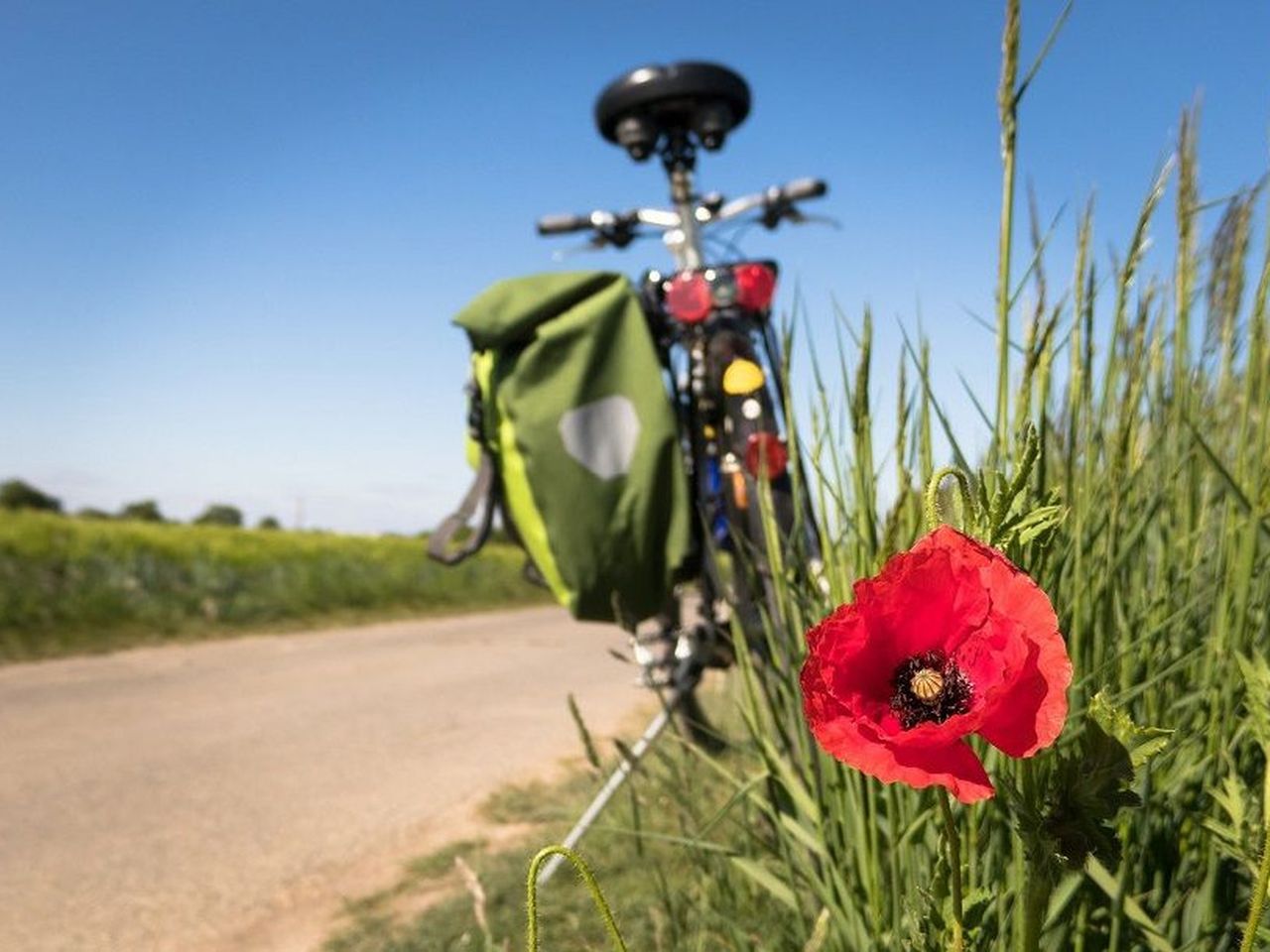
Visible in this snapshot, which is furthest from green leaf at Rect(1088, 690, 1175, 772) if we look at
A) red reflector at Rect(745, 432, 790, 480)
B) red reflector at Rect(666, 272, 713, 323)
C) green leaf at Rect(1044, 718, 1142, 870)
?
red reflector at Rect(666, 272, 713, 323)

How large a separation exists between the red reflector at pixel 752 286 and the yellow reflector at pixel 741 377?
0.15 metres

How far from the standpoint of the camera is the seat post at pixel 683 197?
3.02 meters

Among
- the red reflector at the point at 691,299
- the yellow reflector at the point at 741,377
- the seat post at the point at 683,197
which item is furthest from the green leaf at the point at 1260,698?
the seat post at the point at 683,197

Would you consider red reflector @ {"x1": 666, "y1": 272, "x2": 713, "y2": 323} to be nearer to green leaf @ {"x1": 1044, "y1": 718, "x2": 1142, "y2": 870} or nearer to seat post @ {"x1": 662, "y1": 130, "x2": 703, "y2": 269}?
seat post @ {"x1": 662, "y1": 130, "x2": 703, "y2": 269}

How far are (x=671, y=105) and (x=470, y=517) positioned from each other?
4.30ft

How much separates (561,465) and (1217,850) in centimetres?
149

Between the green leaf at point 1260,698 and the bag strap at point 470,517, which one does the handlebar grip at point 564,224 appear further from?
the green leaf at point 1260,698

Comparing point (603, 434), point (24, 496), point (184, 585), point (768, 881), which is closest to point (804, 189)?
point (603, 434)

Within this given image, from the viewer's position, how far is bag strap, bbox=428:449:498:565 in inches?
92.8

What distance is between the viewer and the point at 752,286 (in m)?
2.51

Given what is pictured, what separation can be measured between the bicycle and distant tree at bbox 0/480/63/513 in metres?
27.0

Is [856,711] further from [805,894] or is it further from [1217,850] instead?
[805,894]

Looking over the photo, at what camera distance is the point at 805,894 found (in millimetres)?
1318

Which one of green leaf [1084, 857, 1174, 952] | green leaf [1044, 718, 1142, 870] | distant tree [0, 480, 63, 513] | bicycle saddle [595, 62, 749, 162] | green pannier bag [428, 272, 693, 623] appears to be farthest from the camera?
distant tree [0, 480, 63, 513]
